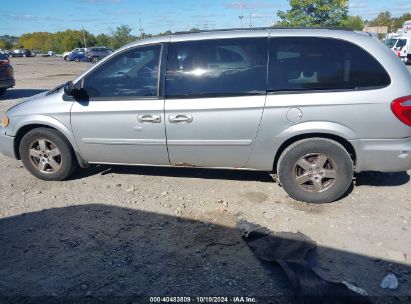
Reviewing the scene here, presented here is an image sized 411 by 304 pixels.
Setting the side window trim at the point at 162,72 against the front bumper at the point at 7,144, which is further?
the front bumper at the point at 7,144

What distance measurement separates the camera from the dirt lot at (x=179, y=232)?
3.00 metres

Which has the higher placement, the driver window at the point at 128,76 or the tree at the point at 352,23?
the tree at the point at 352,23

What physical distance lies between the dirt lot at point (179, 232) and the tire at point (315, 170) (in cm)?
14

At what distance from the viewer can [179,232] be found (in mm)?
3766

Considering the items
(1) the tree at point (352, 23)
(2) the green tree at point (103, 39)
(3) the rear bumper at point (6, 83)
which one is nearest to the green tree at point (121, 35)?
(2) the green tree at point (103, 39)

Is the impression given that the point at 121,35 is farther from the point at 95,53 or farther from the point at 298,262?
the point at 298,262

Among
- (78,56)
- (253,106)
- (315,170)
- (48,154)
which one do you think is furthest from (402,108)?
(78,56)

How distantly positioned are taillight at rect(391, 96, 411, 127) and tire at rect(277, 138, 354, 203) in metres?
0.63

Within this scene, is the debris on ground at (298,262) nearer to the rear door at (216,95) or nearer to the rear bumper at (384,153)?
the rear door at (216,95)

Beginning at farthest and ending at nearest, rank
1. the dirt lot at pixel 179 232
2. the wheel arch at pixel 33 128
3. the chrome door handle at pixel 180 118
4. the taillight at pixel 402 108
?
the wheel arch at pixel 33 128, the chrome door handle at pixel 180 118, the taillight at pixel 402 108, the dirt lot at pixel 179 232

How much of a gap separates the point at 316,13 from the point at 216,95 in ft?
104

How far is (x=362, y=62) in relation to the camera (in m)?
3.92

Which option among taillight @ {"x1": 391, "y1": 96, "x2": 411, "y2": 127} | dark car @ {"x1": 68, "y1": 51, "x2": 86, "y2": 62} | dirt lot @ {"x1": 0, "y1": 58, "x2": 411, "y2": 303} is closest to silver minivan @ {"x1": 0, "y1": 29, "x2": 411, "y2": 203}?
taillight @ {"x1": 391, "y1": 96, "x2": 411, "y2": 127}

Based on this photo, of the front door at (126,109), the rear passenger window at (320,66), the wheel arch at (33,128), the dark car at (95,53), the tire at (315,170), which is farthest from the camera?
the dark car at (95,53)
